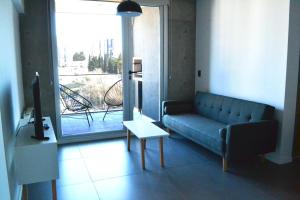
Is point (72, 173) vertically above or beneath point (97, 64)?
beneath

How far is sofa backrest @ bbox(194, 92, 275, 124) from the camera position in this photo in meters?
3.49

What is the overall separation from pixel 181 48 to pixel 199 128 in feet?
6.30

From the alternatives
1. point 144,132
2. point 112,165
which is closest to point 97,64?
→ point 144,132

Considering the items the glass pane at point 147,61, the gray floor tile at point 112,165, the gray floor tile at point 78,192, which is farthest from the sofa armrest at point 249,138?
the glass pane at point 147,61

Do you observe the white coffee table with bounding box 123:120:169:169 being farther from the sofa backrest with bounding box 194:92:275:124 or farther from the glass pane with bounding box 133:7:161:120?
the glass pane with bounding box 133:7:161:120

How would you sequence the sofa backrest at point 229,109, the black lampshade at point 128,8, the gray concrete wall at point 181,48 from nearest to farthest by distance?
the black lampshade at point 128,8, the sofa backrest at point 229,109, the gray concrete wall at point 181,48

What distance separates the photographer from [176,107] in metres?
4.82

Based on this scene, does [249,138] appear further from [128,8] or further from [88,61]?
[88,61]

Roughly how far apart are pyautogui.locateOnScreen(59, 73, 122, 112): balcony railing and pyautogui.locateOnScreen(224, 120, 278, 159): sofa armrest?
2446mm

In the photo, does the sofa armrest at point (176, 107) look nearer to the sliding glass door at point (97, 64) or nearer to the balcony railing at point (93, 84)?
the sliding glass door at point (97, 64)

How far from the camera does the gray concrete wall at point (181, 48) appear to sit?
5.03 metres

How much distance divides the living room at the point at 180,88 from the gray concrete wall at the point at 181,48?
0.02 meters

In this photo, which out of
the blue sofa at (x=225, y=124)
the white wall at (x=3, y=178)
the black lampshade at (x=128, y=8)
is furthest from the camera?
the black lampshade at (x=128, y=8)

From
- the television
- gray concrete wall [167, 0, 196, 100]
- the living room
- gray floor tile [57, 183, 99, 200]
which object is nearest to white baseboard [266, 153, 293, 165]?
the living room
